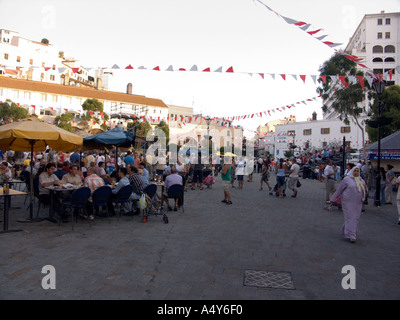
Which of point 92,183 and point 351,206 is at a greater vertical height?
point 92,183

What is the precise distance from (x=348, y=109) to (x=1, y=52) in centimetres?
6058

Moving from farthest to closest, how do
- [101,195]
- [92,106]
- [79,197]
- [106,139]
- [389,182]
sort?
[92,106] < [389,182] < [106,139] < [101,195] < [79,197]

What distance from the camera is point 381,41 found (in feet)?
178

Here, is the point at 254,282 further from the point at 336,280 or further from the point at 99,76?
the point at 99,76

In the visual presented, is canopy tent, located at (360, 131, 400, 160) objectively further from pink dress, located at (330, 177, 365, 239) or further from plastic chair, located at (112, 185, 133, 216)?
plastic chair, located at (112, 185, 133, 216)

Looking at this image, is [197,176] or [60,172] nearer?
[60,172]

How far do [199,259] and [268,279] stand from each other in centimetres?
125

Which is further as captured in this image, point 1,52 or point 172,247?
point 1,52

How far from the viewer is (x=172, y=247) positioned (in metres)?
6.04

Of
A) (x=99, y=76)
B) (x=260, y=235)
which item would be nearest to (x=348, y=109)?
(x=260, y=235)

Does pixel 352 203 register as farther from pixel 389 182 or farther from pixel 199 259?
pixel 389 182

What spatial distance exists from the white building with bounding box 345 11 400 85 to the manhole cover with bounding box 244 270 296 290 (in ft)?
191

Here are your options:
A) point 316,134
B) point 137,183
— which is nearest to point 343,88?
point 137,183

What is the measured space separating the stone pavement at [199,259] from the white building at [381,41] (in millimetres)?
54774
